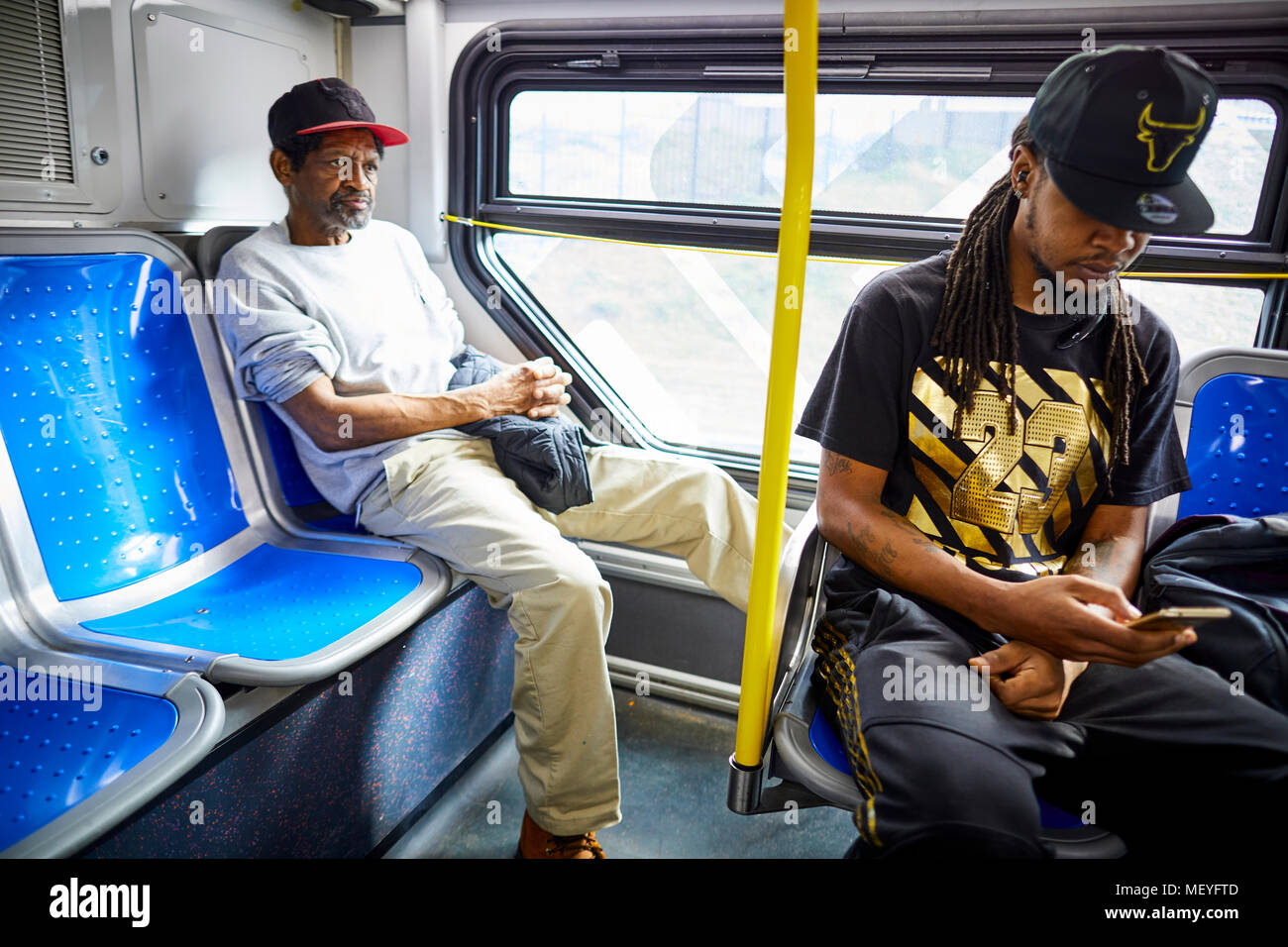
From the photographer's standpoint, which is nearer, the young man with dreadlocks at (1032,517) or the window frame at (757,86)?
the young man with dreadlocks at (1032,517)

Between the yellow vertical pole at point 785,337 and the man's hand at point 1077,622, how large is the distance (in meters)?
0.43

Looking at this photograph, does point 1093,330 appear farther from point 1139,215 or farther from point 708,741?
point 708,741

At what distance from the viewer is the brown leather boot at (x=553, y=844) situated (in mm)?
2129

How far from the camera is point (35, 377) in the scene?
1997 millimetres

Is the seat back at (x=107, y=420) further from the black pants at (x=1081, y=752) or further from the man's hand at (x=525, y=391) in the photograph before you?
the black pants at (x=1081, y=752)

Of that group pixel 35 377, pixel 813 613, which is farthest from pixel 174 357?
pixel 813 613

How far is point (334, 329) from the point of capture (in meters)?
2.51

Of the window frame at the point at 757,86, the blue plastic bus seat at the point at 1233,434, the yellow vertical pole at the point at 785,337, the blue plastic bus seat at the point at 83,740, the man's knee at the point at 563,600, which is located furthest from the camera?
the window frame at the point at 757,86

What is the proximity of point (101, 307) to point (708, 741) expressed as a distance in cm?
220

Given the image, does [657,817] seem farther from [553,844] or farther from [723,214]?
[723,214]

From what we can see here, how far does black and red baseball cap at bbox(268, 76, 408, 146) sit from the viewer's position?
255 cm

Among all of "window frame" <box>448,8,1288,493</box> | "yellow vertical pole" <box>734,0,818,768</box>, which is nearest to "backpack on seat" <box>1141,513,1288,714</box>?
"yellow vertical pole" <box>734,0,818,768</box>

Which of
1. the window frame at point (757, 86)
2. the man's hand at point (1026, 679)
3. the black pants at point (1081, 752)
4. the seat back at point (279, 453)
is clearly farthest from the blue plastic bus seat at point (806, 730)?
the seat back at point (279, 453)
